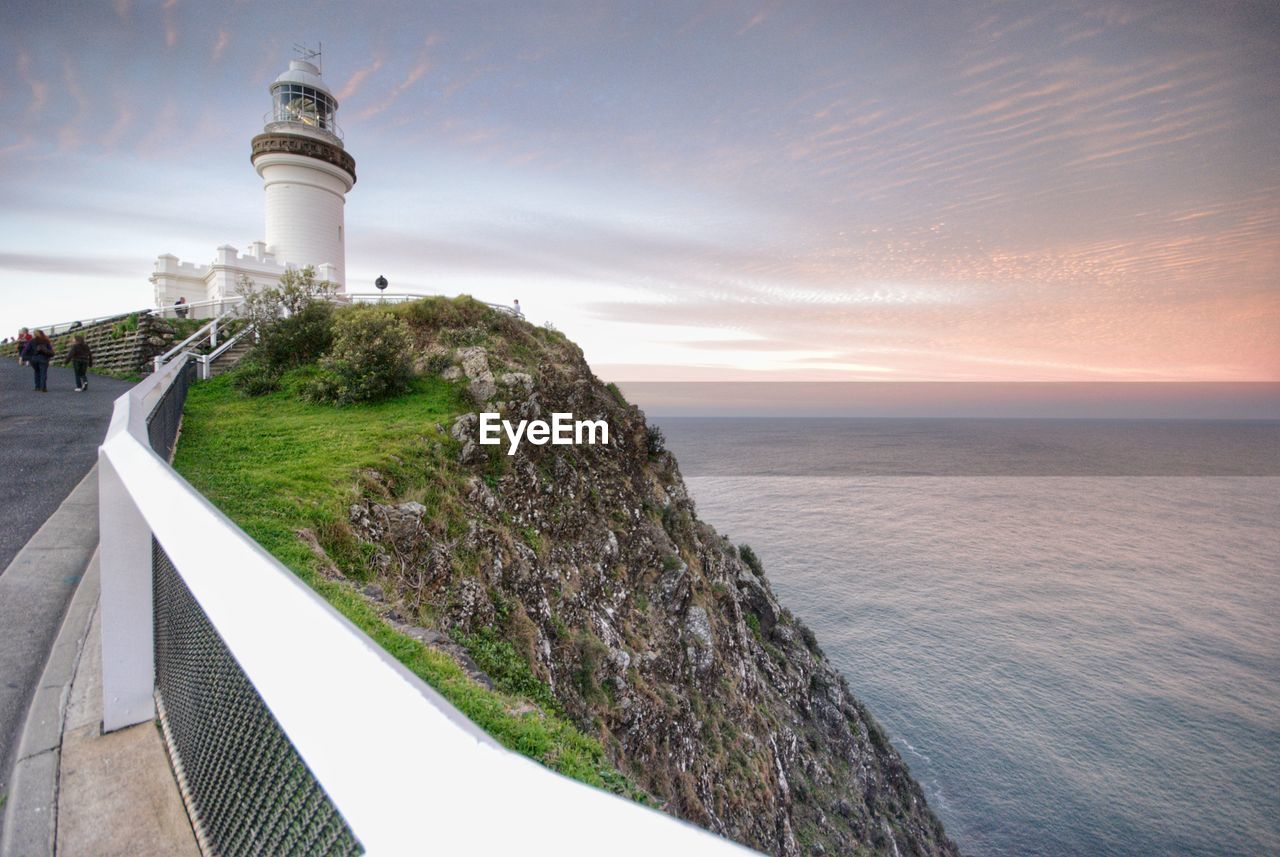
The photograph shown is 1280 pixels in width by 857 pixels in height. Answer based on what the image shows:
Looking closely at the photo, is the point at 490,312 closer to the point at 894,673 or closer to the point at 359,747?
the point at 359,747

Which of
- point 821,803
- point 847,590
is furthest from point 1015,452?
point 821,803

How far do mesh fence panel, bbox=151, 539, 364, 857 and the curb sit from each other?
1.81ft

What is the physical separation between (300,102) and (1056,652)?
2374 inches

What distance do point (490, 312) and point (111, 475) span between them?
58.9ft

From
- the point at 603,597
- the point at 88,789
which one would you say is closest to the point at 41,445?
the point at 603,597

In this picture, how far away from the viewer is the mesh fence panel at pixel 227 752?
1.54 m

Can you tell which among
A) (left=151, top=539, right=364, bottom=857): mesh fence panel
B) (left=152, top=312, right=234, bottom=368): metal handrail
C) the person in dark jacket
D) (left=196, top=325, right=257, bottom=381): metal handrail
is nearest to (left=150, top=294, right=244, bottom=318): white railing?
(left=152, top=312, right=234, bottom=368): metal handrail

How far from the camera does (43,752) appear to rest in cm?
338

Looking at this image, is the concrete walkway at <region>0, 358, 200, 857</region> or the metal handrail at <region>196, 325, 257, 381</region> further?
the metal handrail at <region>196, 325, 257, 381</region>

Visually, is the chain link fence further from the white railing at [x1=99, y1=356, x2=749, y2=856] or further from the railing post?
the white railing at [x1=99, y1=356, x2=749, y2=856]

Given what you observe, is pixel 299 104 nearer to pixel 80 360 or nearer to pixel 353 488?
pixel 80 360

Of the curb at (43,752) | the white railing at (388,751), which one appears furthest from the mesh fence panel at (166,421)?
the white railing at (388,751)

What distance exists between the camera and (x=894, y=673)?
3925 centimetres

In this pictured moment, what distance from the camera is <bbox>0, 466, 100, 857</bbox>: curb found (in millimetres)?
2867
